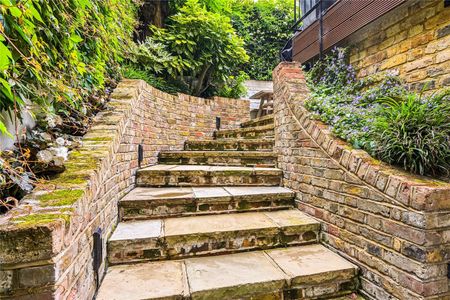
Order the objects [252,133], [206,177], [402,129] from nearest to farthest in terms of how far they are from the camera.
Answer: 1. [402,129]
2. [206,177]
3. [252,133]

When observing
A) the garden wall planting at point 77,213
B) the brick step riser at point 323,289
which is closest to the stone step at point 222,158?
the garden wall planting at point 77,213

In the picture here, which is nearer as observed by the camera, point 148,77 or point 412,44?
point 412,44

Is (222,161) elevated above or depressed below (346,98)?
below

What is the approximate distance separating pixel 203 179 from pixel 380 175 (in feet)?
5.03

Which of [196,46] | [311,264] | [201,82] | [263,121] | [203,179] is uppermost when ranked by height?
[196,46]

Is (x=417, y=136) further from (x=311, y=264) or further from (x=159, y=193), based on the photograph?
(x=159, y=193)

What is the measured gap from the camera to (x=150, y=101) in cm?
287

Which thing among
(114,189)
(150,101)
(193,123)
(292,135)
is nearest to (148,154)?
(150,101)

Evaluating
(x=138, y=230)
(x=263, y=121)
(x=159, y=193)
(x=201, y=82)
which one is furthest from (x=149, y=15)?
(x=138, y=230)

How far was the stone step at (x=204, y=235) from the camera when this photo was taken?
152 cm

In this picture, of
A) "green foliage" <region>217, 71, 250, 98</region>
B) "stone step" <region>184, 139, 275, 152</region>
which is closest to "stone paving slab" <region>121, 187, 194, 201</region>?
"stone step" <region>184, 139, 275, 152</region>

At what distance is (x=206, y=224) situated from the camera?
1.78 meters

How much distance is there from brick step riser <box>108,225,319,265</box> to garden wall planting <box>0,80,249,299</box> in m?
0.14

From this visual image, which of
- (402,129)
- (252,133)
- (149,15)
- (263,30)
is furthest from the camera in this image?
(263,30)
